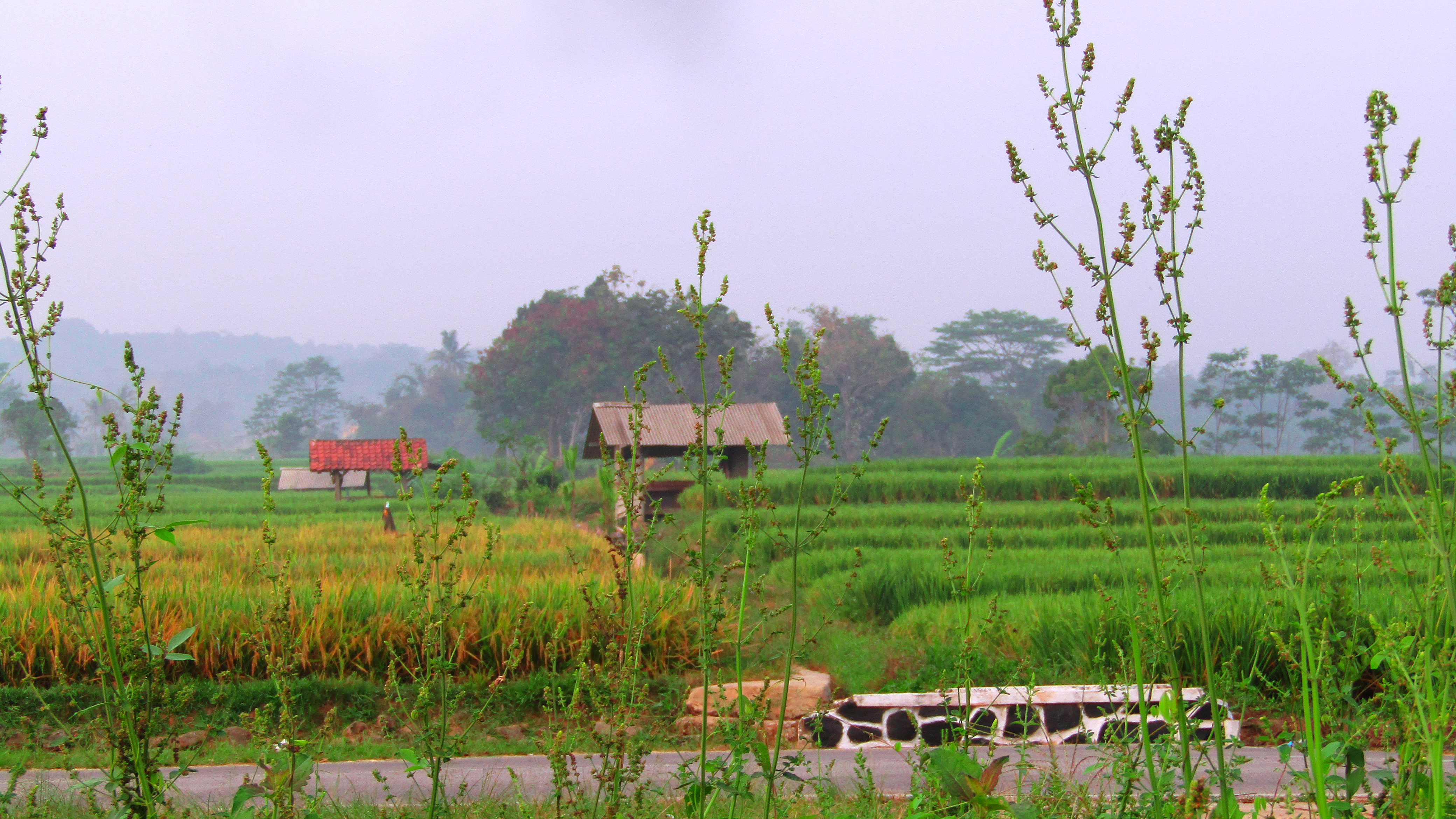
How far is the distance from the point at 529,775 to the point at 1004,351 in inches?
2598

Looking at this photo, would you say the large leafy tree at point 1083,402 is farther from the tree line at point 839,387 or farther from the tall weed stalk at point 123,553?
the tall weed stalk at point 123,553

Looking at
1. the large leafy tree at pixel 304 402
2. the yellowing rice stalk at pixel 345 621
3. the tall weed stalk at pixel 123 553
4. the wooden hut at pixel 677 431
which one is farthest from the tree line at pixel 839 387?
the large leafy tree at pixel 304 402

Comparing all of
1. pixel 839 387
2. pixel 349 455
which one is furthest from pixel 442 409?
pixel 349 455

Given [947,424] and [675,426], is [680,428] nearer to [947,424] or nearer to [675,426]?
[675,426]

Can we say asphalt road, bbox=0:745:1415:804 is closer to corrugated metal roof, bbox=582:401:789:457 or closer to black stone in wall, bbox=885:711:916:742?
black stone in wall, bbox=885:711:916:742

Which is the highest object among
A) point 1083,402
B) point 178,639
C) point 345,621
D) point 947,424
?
point 1083,402

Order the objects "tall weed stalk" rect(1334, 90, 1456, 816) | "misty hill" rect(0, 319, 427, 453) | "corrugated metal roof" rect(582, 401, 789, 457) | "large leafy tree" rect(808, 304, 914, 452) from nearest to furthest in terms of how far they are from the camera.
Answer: "tall weed stalk" rect(1334, 90, 1456, 816), "corrugated metal roof" rect(582, 401, 789, 457), "large leafy tree" rect(808, 304, 914, 452), "misty hill" rect(0, 319, 427, 453)

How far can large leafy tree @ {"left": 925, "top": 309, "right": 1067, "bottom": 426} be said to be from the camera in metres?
64.6

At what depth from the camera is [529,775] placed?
13.8ft

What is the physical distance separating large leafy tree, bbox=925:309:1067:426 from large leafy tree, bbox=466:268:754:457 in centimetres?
2624

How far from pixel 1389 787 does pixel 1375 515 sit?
53.8 feet

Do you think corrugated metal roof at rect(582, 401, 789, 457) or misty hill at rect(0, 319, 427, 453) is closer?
corrugated metal roof at rect(582, 401, 789, 457)

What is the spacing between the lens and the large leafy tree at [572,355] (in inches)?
1633

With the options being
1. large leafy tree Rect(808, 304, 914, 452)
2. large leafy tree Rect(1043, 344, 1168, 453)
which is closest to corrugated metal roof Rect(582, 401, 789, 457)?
large leafy tree Rect(1043, 344, 1168, 453)
